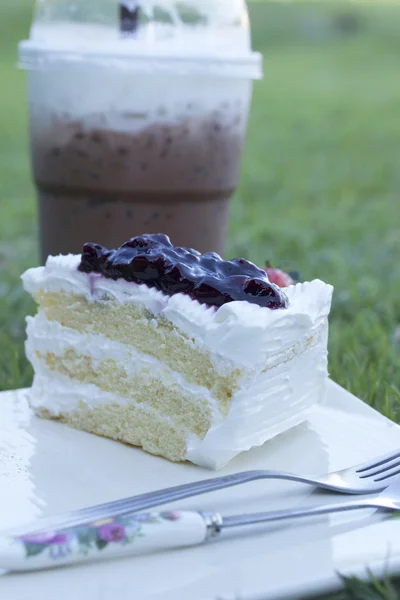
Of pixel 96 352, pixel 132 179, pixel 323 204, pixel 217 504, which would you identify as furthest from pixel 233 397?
pixel 323 204

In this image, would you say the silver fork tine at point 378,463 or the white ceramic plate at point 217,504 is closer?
the white ceramic plate at point 217,504

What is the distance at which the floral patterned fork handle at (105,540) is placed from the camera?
1317 mm

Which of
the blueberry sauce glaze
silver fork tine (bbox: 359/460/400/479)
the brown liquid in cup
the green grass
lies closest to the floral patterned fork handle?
the green grass

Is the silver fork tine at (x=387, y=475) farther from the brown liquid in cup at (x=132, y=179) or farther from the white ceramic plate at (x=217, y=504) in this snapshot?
the brown liquid in cup at (x=132, y=179)

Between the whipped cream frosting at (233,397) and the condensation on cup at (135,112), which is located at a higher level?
the condensation on cup at (135,112)

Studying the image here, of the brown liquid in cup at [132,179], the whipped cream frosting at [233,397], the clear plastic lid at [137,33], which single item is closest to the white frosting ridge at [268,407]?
the whipped cream frosting at [233,397]

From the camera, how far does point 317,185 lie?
18.3ft

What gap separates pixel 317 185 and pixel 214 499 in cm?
419

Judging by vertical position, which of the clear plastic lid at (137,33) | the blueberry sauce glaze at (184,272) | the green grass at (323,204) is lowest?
the green grass at (323,204)

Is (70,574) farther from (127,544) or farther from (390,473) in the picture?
(390,473)

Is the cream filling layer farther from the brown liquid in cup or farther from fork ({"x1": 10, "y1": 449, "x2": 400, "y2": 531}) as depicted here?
the brown liquid in cup

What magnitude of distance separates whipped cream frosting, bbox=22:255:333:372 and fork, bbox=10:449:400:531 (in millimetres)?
265

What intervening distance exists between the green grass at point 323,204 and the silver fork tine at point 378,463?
1.22 feet

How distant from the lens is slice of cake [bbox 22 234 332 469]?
5.76 feet
